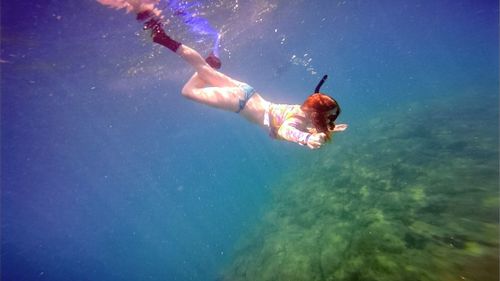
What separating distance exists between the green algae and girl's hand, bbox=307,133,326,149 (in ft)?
12.7

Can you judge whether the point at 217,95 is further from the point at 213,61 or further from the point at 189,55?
the point at 213,61

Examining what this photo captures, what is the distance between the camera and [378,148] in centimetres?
1592

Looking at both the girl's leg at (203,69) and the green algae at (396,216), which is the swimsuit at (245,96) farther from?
the green algae at (396,216)

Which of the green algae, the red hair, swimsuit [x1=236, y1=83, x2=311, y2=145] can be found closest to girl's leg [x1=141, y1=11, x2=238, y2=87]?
swimsuit [x1=236, y1=83, x2=311, y2=145]

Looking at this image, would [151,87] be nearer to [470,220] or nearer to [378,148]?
[378,148]

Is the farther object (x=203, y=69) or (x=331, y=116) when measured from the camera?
(x=203, y=69)

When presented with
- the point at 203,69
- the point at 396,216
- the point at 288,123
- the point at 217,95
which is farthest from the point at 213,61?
the point at 396,216

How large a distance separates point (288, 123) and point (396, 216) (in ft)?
16.9

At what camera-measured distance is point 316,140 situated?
4297mm

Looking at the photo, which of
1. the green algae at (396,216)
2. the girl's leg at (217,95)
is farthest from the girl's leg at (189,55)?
the green algae at (396,216)

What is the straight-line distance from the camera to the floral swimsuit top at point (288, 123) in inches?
185

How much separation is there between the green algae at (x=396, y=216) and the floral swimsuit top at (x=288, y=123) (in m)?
3.90

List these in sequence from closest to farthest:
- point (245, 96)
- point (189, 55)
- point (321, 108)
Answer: point (321, 108) → point (189, 55) → point (245, 96)

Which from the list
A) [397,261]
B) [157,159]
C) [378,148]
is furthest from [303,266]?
Answer: [157,159]
